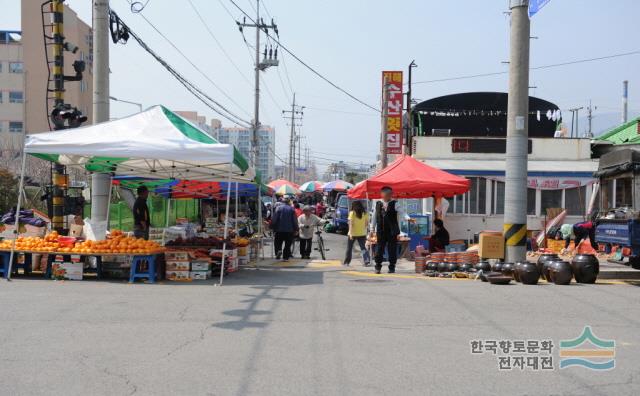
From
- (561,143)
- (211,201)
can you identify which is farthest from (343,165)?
(561,143)

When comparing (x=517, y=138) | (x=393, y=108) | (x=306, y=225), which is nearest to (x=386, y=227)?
(x=517, y=138)

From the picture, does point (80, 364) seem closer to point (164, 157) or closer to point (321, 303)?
point (321, 303)

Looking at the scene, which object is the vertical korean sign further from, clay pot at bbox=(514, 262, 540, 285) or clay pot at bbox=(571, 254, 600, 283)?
clay pot at bbox=(571, 254, 600, 283)

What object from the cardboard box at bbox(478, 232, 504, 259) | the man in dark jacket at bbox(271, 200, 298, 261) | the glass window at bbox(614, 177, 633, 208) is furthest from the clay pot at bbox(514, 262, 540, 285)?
the man in dark jacket at bbox(271, 200, 298, 261)

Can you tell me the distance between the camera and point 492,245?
44.4 feet

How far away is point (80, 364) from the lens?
5.79 m

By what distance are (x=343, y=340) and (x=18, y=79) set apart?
199ft

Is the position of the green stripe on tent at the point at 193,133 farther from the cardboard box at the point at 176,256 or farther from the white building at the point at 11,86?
the white building at the point at 11,86

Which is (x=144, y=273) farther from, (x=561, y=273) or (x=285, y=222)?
(x=561, y=273)

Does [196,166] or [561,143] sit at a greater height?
[561,143]

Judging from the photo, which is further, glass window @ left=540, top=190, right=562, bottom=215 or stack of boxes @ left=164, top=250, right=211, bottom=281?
glass window @ left=540, top=190, right=562, bottom=215

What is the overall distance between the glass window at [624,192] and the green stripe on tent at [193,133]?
845 centimetres

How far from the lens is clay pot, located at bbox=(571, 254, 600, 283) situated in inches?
455

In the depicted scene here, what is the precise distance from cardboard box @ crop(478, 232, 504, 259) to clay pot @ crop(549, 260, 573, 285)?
1937 millimetres
